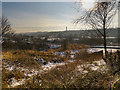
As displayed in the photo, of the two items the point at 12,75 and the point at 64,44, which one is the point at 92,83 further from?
the point at 64,44

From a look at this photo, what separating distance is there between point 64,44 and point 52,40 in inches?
248

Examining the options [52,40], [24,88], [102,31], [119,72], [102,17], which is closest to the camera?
[24,88]

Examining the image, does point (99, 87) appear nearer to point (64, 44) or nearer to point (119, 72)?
point (119, 72)

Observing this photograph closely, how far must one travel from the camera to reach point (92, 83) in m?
1.94

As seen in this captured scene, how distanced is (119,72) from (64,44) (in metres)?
8.81

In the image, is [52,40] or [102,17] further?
[52,40]

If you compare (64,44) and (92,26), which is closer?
(92,26)

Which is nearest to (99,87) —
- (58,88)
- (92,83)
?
(92,83)

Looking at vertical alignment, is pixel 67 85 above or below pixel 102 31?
below

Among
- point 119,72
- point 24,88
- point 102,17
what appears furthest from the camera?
point 102,17

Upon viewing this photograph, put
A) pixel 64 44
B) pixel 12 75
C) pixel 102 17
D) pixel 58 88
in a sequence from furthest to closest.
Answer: pixel 64 44
pixel 102 17
pixel 12 75
pixel 58 88

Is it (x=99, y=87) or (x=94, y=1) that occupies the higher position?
(x=94, y=1)

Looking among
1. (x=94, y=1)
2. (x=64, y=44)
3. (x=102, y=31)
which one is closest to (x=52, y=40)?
(x=64, y=44)

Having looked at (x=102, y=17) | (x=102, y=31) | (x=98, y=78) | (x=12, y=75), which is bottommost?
(x=12, y=75)
